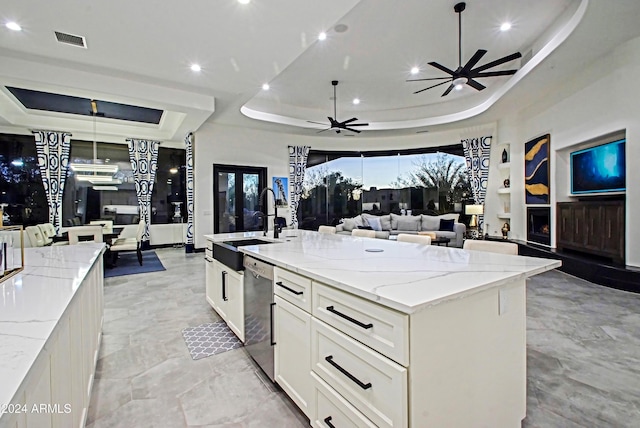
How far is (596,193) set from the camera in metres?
4.82

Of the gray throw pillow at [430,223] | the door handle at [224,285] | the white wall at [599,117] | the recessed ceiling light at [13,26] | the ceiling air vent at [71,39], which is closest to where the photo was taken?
the door handle at [224,285]

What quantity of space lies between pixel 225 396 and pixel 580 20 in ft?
17.5

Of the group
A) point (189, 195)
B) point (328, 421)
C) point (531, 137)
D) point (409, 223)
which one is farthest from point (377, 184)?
point (328, 421)

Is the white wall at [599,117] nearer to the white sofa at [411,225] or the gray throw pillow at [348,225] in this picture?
the white sofa at [411,225]

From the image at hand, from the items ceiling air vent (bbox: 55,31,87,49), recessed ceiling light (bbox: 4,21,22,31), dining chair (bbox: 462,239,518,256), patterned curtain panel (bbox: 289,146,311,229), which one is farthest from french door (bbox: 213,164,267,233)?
dining chair (bbox: 462,239,518,256)

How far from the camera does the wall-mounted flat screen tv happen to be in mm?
4363

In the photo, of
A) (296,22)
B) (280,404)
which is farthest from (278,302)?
(296,22)

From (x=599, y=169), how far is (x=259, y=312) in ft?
18.5

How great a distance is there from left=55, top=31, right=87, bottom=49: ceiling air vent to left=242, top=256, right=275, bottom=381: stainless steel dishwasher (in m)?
3.47

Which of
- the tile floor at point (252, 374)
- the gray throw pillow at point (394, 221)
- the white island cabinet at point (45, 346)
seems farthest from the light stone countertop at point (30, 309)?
the gray throw pillow at point (394, 221)

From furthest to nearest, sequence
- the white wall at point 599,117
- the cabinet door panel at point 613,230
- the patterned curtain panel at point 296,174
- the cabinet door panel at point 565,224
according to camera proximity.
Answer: the patterned curtain panel at point 296,174 → the cabinet door panel at point 565,224 → the cabinet door panel at point 613,230 → the white wall at point 599,117

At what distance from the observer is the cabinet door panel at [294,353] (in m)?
1.58

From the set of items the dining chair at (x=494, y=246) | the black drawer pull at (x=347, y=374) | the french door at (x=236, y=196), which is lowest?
the black drawer pull at (x=347, y=374)

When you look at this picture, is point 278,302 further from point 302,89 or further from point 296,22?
point 302,89
